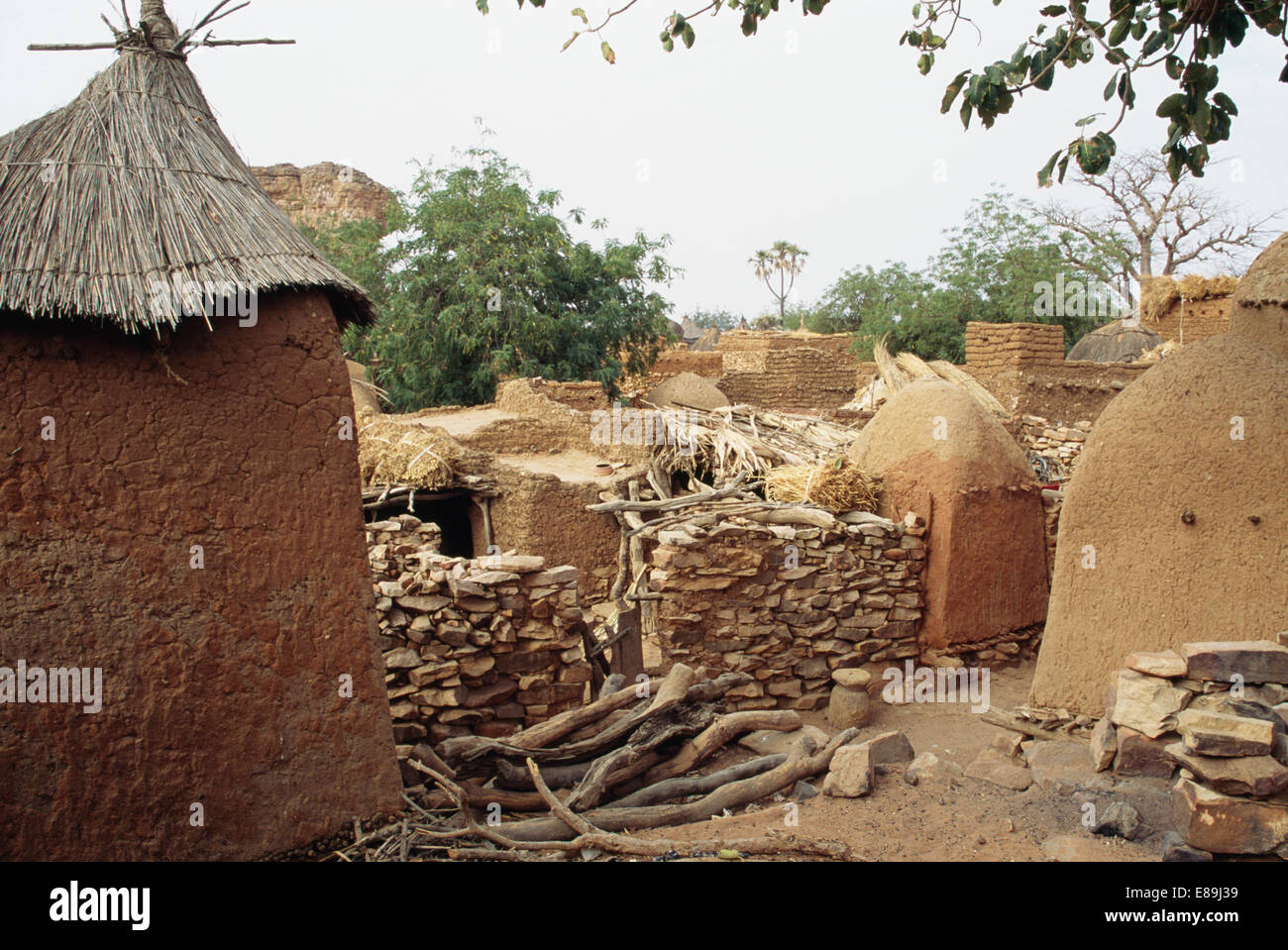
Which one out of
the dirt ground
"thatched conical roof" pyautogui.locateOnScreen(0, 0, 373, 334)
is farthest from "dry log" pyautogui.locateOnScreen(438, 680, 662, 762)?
"thatched conical roof" pyautogui.locateOnScreen(0, 0, 373, 334)

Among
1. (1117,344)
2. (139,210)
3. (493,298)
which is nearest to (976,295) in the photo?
(1117,344)

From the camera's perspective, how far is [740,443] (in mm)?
11703

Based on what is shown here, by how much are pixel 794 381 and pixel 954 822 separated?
1559cm

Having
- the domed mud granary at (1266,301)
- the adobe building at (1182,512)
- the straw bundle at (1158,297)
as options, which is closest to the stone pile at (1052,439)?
the straw bundle at (1158,297)

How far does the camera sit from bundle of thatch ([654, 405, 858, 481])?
1145 centimetres

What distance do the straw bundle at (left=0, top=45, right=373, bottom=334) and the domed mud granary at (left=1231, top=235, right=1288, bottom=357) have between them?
17.4 ft

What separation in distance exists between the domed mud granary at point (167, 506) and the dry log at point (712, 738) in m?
1.73

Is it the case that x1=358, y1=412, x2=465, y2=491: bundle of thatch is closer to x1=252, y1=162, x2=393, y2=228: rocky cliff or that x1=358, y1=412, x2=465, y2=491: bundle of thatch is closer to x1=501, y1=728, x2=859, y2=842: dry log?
x1=501, y1=728, x2=859, y2=842: dry log

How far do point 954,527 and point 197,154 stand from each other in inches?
261

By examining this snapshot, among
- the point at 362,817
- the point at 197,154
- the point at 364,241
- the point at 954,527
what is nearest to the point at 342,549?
the point at 362,817

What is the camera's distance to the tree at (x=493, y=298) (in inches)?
620

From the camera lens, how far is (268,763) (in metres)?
3.75
